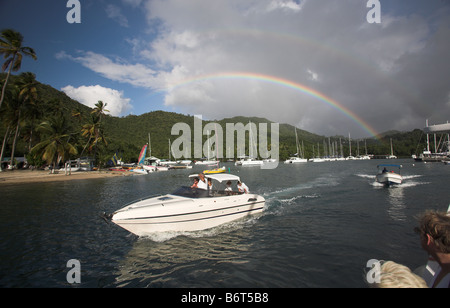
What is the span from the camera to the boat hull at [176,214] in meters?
9.12

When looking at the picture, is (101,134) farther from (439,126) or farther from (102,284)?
(439,126)

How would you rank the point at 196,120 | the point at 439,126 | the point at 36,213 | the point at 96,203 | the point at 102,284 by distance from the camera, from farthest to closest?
1. the point at 196,120
2. the point at 439,126
3. the point at 96,203
4. the point at 36,213
5. the point at 102,284

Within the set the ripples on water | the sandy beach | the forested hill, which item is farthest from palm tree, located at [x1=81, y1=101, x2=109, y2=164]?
the ripples on water

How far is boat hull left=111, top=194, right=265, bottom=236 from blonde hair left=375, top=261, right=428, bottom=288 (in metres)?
8.39

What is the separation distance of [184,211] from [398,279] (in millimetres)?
8537

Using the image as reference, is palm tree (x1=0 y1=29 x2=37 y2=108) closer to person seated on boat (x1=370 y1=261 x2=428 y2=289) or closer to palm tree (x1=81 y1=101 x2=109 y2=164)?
palm tree (x1=81 y1=101 x2=109 y2=164)

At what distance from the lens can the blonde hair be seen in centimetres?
214

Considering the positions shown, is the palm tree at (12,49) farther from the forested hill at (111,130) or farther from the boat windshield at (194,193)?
the boat windshield at (194,193)

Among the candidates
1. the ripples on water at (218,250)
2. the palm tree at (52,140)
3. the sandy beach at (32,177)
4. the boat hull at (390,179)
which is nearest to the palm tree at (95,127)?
the palm tree at (52,140)

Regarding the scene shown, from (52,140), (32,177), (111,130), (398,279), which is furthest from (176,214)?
(111,130)
